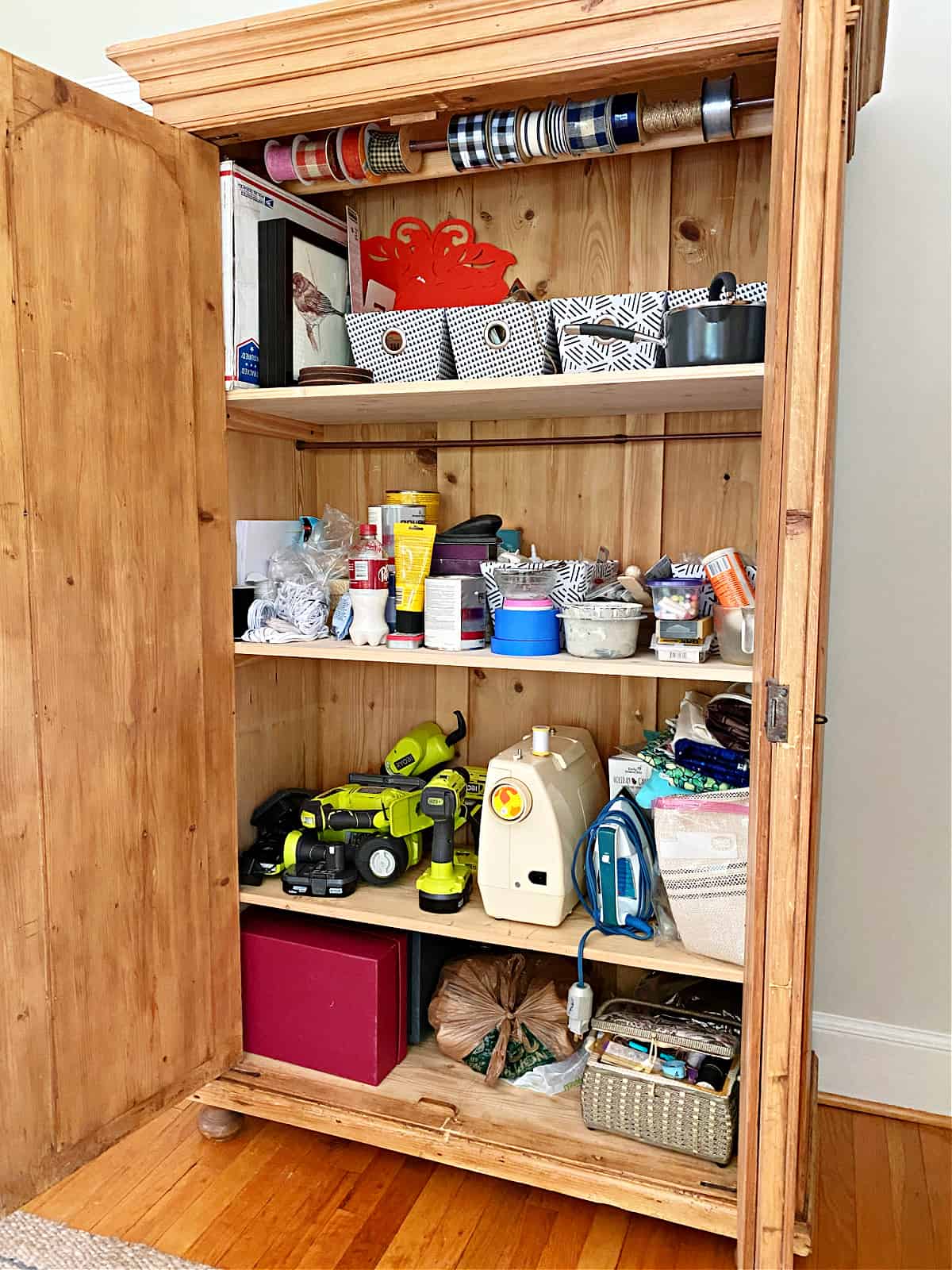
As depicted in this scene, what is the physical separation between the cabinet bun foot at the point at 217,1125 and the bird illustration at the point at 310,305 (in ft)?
4.67

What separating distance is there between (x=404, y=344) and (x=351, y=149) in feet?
1.19

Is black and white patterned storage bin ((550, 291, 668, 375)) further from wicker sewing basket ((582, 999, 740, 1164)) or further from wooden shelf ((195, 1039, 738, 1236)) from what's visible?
wooden shelf ((195, 1039, 738, 1236))

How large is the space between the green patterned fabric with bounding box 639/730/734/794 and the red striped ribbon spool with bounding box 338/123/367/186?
1.15m

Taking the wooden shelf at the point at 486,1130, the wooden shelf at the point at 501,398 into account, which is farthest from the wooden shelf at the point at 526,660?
the wooden shelf at the point at 486,1130

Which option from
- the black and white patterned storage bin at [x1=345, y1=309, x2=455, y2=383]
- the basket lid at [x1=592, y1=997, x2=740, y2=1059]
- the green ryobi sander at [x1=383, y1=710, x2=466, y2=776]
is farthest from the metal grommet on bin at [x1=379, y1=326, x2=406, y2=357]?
the basket lid at [x1=592, y1=997, x2=740, y2=1059]

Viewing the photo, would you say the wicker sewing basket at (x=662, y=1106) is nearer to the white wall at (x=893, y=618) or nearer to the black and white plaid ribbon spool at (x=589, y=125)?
the white wall at (x=893, y=618)

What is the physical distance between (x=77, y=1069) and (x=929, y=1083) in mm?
1534

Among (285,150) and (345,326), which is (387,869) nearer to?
(345,326)

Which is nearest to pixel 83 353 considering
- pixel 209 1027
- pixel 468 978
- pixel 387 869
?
pixel 387 869

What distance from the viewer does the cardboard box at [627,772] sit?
5.54 feet

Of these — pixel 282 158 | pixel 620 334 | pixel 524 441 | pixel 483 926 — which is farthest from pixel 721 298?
pixel 483 926

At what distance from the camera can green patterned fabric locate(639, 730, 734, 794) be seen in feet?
5.12

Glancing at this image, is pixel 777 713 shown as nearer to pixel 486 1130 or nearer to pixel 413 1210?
pixel 486 1130

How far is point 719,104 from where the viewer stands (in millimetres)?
1517
